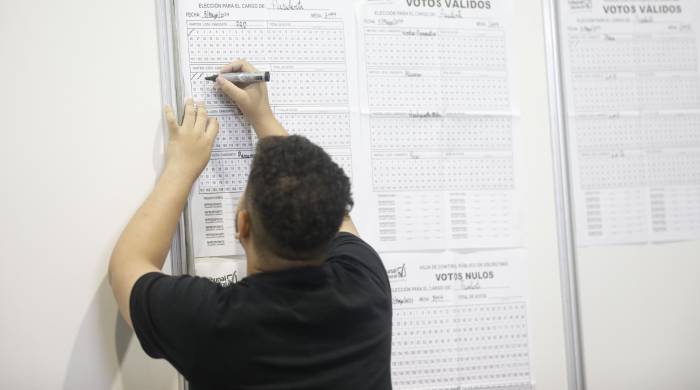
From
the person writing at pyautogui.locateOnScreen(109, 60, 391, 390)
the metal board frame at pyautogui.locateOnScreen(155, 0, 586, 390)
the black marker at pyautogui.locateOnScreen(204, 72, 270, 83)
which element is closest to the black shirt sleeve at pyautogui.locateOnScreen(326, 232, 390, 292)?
the person writing at pyautogui.locateOnScreen(109, 60, 391, 390)

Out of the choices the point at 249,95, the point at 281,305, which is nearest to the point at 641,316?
the point at 281,305

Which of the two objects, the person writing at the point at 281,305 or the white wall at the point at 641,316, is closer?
the person writing at the point at 281,305

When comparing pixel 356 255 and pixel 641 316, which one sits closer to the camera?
pixel 356 255

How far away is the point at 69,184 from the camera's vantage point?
3.32 feet

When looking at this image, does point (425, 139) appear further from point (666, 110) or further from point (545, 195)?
point (666, 110)

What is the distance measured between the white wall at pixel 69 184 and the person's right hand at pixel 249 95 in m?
0.19

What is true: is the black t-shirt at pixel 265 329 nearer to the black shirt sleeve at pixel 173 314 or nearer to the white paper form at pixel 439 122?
the black shirt sleeve at pixel 173 314

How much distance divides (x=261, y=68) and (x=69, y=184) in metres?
0.48

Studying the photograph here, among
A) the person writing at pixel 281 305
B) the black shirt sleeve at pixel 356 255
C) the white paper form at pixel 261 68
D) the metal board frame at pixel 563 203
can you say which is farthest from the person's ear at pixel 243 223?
the metal board frame at pixel 563 203

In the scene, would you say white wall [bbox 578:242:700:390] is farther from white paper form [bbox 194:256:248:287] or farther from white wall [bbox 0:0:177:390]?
white wall [bbox 0:0:177:390]

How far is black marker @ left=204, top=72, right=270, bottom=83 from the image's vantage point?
39.6 inches

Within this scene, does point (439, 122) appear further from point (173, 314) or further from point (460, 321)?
point (173, 314)

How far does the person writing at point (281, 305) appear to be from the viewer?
2.35 ft

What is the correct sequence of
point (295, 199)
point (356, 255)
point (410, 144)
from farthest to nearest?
point (410, 144) < point (356, 255) < point (295, 199)
